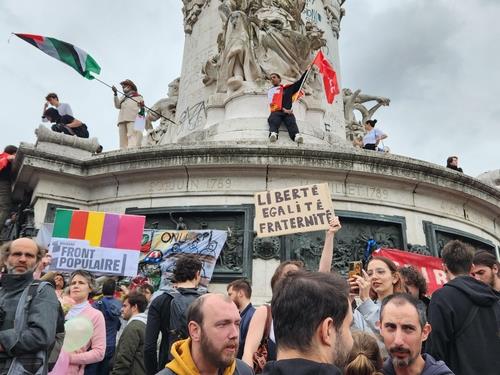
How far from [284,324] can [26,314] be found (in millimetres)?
2286

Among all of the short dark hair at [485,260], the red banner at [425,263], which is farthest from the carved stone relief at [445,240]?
the short dark hair at [485,260]

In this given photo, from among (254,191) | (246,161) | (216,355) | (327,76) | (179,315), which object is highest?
(327,76)

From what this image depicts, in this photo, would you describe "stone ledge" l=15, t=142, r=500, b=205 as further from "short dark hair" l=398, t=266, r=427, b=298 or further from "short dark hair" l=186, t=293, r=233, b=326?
"short dark hair" l=186, t=293, r=233, b=326

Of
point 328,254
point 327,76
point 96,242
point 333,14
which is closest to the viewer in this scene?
point 328,254

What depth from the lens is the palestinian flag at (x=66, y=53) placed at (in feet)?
47.0

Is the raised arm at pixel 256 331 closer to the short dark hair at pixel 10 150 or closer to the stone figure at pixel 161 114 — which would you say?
the short dark hair at pixel 10 150

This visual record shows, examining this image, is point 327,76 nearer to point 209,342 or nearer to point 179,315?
point 179,315

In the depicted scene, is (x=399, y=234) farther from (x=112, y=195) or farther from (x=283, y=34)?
(x=283, y=34)

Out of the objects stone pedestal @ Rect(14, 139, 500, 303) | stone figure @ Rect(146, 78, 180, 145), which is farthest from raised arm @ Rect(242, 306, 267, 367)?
stone figure @ Rect(146, 78, 180, 145)

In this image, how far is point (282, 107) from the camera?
12.4m

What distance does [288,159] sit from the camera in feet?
33.6

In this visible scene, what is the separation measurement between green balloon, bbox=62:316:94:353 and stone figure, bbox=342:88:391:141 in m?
18.8

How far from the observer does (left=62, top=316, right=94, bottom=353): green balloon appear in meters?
4.84

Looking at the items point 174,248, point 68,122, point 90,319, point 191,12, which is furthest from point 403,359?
point 191,12
